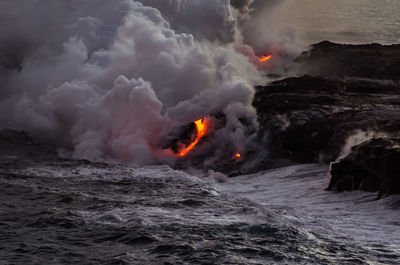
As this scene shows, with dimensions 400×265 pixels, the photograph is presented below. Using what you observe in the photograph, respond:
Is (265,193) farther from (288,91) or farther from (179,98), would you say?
(288,91)

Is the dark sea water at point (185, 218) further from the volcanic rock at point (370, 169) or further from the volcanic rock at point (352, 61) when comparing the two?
the volcanic rock at point (352, 61)

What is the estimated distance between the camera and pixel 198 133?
2228cm

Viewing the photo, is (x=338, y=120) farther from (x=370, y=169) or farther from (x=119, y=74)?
(x=119, y=74)

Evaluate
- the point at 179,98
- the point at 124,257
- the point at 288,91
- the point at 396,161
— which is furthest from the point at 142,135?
the point at 124,257

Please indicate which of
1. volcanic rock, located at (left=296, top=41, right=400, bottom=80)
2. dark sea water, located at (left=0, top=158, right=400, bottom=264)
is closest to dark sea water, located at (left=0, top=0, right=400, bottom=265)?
dark sea water, located at (left=0, top=158, right=400, bottom=264)

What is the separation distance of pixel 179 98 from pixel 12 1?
436 inches

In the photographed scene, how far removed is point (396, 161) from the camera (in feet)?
48.7

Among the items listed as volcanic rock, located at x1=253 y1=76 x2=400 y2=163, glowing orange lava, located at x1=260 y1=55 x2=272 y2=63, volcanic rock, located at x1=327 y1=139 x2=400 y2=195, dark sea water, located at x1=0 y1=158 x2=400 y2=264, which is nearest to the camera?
dark sea water, located at x1=0 y1=158 x2=400 y2=264

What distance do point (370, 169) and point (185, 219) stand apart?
5.38 m

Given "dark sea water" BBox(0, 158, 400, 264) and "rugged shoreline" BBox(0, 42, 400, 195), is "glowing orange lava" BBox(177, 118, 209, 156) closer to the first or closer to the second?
"rugged shoreline" BBox(0, 42, 400, 195)

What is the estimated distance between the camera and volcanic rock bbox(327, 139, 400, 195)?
49.3 ft

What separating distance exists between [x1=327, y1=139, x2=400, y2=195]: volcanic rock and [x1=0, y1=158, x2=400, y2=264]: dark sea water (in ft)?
1.07

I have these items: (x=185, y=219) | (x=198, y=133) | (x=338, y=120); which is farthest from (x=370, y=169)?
(x=198, y=133)

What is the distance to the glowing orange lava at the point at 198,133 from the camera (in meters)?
21.2
